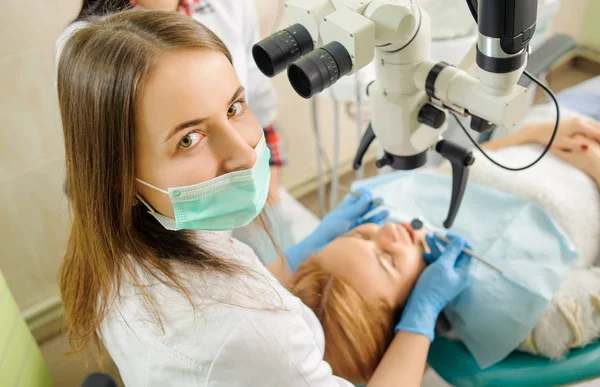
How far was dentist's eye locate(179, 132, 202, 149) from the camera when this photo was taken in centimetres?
79

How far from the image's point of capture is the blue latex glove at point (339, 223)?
153cm

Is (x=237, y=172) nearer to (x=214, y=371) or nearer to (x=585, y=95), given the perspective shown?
(x=214, y=371)

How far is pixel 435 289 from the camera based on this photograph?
1263mm

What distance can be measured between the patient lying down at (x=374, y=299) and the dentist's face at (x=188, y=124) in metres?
0.54

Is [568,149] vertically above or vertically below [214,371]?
below

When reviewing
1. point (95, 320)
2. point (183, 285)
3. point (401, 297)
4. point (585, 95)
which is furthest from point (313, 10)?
point (585, 95)

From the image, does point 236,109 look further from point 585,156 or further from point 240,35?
point 585,156

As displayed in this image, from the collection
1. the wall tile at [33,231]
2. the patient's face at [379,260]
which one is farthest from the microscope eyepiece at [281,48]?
the wall tile at [33,231]

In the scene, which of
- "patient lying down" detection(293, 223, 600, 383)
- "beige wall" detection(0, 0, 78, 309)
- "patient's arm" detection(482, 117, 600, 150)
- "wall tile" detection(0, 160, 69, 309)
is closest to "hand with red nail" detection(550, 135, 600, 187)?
"patient's arm" detection(482, 117, 600, 150)

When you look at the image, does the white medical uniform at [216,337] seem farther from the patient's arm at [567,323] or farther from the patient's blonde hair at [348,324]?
the patient's arm at [567,323]

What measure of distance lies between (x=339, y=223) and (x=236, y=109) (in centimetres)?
76

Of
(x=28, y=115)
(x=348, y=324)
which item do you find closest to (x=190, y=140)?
(x=348, y=324)

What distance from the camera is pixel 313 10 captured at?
0.85 metres

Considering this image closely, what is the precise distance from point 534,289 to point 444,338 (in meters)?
0.27
